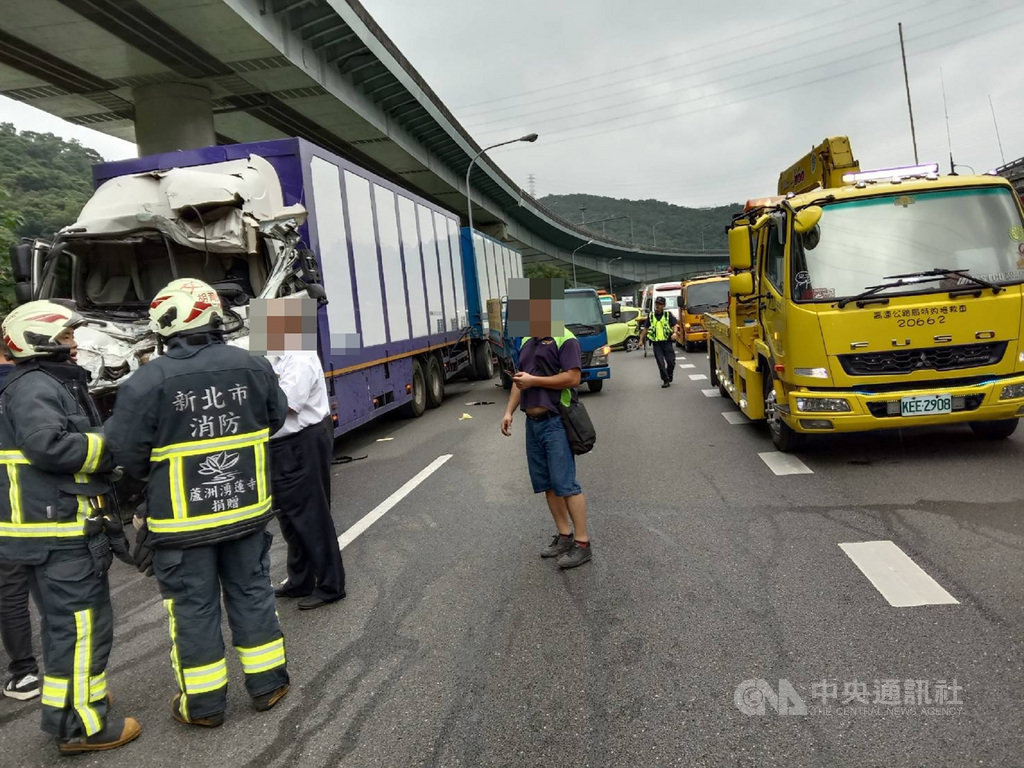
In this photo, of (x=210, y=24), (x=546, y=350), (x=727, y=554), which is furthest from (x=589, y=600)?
(x=210, y=24)

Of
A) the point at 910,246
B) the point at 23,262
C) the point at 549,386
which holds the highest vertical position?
the point at 23,262

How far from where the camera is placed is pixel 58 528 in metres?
3.33

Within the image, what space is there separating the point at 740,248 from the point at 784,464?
2411mm

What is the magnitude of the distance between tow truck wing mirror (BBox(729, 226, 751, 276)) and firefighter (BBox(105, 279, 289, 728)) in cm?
634

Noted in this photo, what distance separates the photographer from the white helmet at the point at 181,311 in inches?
132

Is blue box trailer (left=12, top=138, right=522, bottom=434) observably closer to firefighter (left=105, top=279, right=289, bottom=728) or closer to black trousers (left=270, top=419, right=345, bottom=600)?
black trousers (left=270, top=419, right=345, bottom=600)

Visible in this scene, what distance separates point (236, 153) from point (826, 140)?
7172 mm

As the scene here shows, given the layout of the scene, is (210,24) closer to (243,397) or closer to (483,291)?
(483,291)

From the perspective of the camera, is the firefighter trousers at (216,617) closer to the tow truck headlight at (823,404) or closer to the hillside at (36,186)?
the tow truck headlight at (823,404)

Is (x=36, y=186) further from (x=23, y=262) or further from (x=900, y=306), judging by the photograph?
(x=900, y=306)

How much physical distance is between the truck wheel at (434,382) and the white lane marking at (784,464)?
7.77 m

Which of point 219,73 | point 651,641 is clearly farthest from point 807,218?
point 219,73

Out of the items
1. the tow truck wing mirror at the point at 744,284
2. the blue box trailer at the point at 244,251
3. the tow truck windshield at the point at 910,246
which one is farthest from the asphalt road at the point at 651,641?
the blue box trailer at the point at 244,251

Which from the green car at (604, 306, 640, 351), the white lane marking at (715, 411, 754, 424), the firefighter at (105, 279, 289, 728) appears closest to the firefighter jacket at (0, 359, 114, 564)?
the firefighter at (105, 279, 289, 728)
